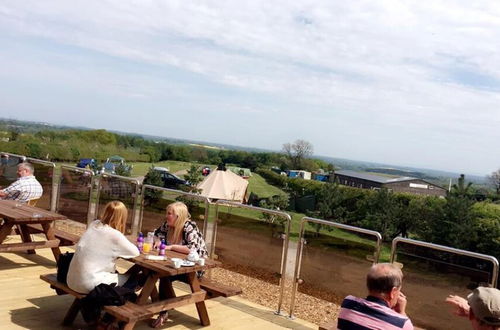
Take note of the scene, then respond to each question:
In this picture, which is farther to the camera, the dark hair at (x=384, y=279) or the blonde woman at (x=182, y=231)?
the blonde woman at (x=182, y=231)

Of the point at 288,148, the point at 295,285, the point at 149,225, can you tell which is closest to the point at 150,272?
the point at 295,285

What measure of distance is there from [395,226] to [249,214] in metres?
21.0

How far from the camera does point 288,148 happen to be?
105250mm

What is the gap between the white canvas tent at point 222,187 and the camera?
22969 millimetres

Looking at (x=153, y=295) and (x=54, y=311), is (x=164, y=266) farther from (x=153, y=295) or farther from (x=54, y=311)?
(x=54, y=311)

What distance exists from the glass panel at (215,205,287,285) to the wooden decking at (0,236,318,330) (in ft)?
1.59

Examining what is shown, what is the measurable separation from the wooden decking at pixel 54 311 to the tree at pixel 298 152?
8461 cm

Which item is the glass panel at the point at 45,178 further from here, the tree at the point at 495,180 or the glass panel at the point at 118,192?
the tree at the point at 495,180

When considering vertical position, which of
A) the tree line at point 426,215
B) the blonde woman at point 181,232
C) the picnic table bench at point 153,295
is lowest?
Result: the tree line at point 426,215

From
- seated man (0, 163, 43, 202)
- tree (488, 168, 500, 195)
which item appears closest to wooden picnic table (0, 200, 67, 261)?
seated man (0, 163, 43, 202)

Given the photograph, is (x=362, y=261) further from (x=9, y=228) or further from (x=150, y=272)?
(x=9, y=228)

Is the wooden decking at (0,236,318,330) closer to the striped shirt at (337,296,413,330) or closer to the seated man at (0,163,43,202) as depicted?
the seated man at (0,163,43,202)

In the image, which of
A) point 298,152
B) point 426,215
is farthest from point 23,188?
point 298,152

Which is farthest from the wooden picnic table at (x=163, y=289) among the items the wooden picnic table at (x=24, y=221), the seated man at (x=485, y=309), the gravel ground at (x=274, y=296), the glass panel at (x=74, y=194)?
the glass panel at (x=74, y=194)
